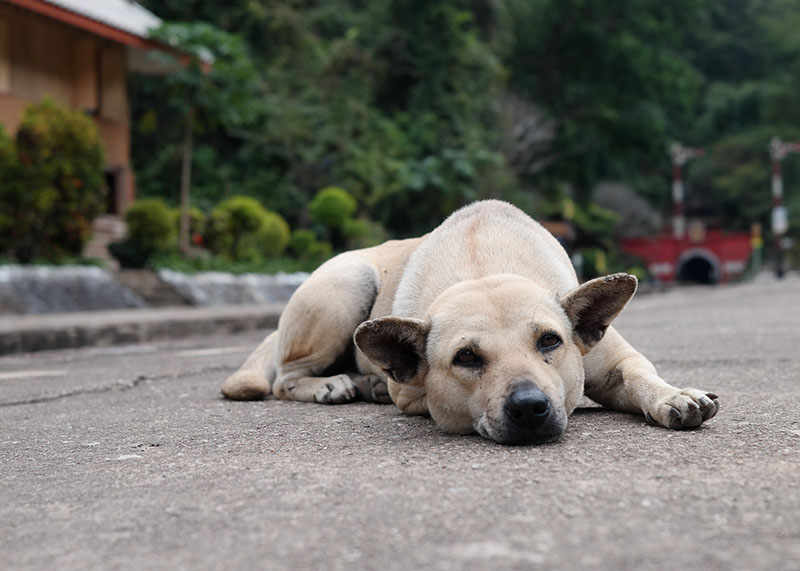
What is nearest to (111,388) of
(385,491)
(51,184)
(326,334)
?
(326,334)

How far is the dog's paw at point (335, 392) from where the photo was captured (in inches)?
164

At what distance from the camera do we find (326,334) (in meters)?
4.29

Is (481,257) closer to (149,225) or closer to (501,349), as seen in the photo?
(501,349)

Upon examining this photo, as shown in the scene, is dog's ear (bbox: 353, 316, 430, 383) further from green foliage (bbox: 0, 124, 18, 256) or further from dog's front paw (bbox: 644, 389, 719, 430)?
green foliage (bbox: 0, 124, 18, 256)

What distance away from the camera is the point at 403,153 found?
24688 millimetres

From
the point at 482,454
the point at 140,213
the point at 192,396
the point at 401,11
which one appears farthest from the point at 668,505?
the point at 401,11

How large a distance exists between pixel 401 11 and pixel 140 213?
14216mm

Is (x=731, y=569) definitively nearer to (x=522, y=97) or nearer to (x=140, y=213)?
Answer: (x=140, y=213)

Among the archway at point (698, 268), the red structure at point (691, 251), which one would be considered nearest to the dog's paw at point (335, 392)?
the red structure at point (691, 251)

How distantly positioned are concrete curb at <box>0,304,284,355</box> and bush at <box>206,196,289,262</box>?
5.45 metres

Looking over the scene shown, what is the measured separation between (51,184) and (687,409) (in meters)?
11.0

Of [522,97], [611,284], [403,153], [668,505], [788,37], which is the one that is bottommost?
[668,505]

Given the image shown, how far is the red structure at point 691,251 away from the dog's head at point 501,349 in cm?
4682

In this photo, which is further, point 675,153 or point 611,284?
point 675,153
